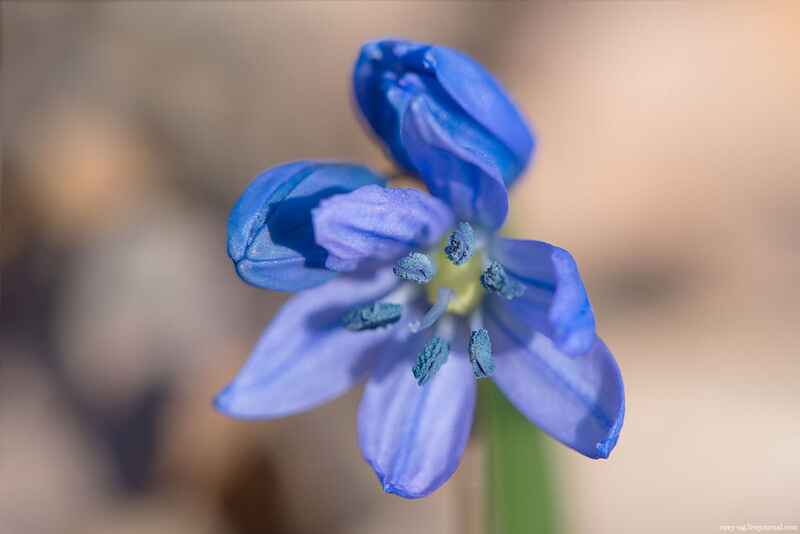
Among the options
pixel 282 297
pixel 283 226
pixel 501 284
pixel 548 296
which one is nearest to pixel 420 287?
pixel 501 284

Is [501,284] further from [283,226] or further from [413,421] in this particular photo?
[283,226]

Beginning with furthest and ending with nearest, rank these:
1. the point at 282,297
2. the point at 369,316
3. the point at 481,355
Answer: the point at 282,297 < the point at 369,316 < the point at 481,355

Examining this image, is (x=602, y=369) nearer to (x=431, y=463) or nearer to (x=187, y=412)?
(x=431, y=463)

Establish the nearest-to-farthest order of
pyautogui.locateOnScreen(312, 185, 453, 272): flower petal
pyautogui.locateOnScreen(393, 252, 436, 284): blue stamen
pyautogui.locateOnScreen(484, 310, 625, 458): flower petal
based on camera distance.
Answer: pyautogui.locateOnScreen(312, 185, 453, 272): flower petal, pyautogui.locateOnScreen(484, 310, 625, 458): flower petal, pyautogui.locateOnScreen(393, 252, 436, 284): blue stamen

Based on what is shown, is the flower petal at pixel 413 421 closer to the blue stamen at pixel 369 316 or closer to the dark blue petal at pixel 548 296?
the blue stamen at pixel 369 316

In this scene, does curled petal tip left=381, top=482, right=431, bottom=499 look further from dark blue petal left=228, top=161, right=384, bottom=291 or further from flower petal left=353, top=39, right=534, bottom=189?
flower petal left=353, top=39, right=534, bottom=189

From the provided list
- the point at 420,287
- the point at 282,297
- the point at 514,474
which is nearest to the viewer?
the point at 514,474

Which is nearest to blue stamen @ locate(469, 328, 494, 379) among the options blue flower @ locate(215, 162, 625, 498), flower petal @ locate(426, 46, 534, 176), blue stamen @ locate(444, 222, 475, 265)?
blue flower @ locate(215, 162, 625, 498)
